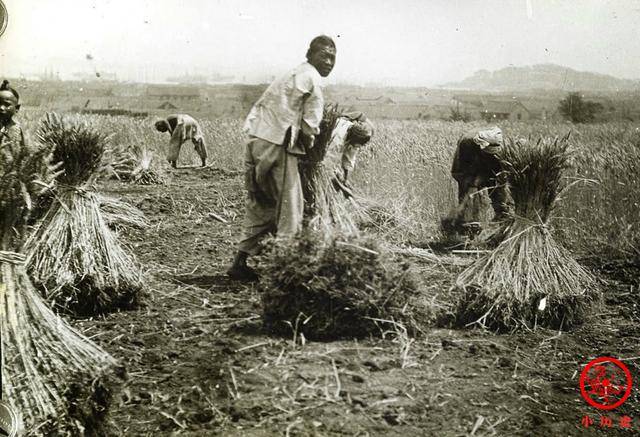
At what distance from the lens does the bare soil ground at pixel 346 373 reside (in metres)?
2.51

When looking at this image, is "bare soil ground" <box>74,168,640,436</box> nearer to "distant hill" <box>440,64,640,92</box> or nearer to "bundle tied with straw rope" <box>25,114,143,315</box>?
"bundle tied with straw rope" <box>25,114,143,315</box>

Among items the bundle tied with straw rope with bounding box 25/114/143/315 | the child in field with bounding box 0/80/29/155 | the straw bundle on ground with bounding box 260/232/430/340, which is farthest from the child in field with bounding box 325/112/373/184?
the child in field with bounding box 0/80/29/155

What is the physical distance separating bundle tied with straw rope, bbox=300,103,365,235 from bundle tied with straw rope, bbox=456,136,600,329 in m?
1.00

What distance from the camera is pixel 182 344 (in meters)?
3.01

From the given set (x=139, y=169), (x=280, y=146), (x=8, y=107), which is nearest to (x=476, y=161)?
(x=280, y=146)

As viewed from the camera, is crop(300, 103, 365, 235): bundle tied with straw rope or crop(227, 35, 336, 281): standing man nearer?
crop(227, 35, 336, 281): standing man

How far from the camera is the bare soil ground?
8.22 feet

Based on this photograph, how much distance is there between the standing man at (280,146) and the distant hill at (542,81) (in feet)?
2.65

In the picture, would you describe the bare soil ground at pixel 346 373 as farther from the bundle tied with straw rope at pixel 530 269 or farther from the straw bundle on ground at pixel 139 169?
the straw bundle on ground at pixel 139 169

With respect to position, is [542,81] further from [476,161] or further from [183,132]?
[183,132]

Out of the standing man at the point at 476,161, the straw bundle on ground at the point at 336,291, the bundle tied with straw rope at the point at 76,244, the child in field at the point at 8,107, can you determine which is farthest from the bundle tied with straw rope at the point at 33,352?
the standing man at the point at 476,161

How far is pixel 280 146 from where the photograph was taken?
3994mm

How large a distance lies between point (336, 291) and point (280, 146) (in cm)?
127

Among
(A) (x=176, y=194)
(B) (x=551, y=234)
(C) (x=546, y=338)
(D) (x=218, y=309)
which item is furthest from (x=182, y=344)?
(A) (x=176, y=194)
